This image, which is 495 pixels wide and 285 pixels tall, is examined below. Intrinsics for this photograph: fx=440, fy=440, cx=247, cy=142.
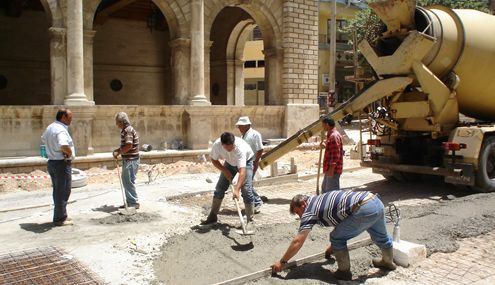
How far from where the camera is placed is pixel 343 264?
14.1 feet

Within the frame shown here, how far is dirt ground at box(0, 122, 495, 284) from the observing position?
457 centimetres

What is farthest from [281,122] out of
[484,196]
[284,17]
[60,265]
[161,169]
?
[60,265]

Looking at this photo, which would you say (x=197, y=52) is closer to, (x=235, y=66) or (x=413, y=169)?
(x=235, y=66)

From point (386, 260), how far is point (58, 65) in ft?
32.9

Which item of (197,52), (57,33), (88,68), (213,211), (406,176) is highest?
(57,33)

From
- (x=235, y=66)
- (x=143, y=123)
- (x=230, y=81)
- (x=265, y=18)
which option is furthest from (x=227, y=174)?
(x=235, y=66)

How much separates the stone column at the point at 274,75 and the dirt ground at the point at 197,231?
6.70 metres

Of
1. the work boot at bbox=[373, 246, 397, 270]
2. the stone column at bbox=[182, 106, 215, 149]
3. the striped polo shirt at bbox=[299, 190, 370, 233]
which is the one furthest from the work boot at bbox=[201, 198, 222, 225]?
the stone column at bbox=[182, 106, 215, 149]

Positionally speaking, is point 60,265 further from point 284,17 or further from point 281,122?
point 284,17

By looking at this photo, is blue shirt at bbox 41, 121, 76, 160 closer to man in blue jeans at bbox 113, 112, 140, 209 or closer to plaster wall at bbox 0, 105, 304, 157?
man in blue jeans at bbox 113, 112, 140, 209

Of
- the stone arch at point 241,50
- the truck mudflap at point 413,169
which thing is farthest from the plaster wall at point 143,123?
the truck mudflap at point 413,169

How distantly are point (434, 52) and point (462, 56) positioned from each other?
2.10ft

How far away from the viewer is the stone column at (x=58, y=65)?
11461 mm

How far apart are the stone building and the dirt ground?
268 centimetres
